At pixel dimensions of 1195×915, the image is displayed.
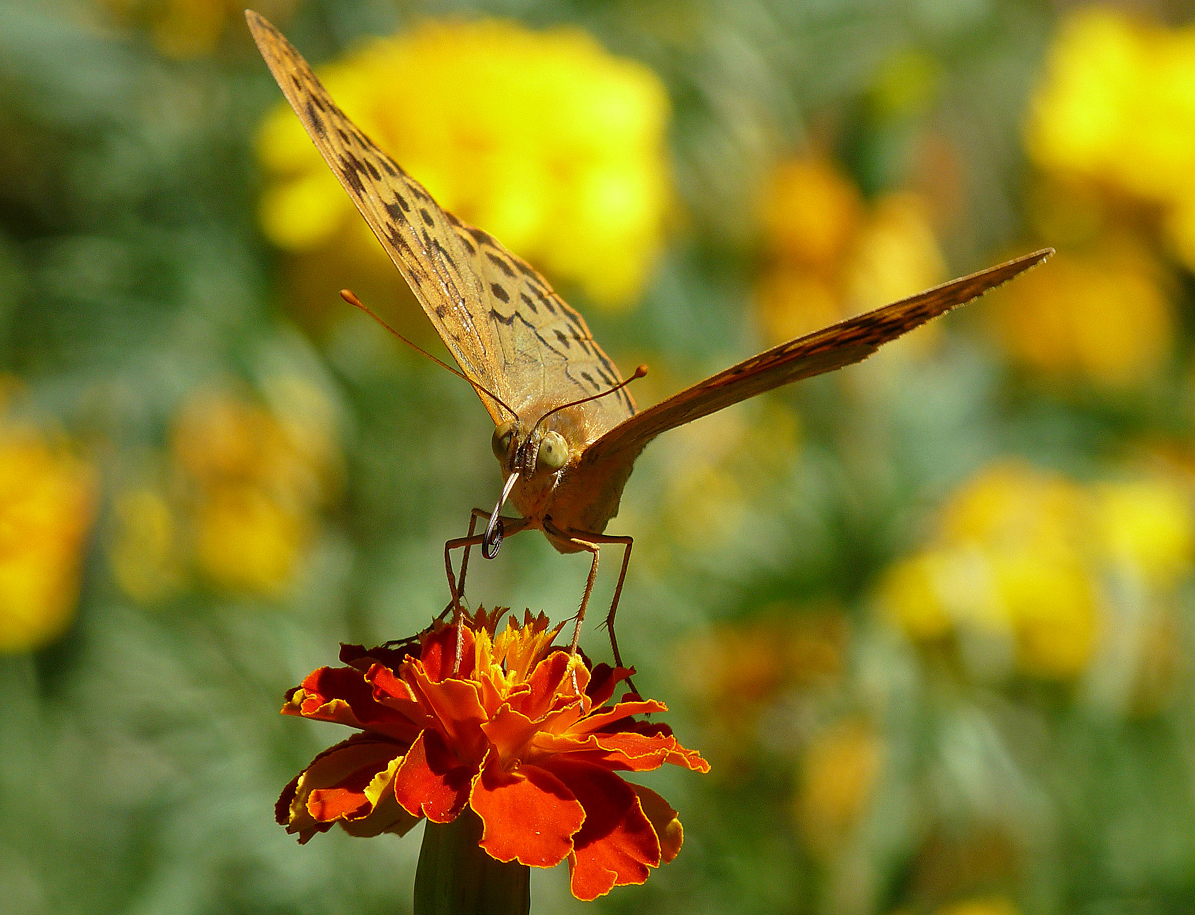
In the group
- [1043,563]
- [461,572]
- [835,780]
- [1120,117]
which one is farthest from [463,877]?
[1120,117]

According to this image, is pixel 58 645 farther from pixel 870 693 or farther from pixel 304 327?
pixel 870 693

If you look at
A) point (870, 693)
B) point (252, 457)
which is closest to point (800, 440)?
point (870, 693)

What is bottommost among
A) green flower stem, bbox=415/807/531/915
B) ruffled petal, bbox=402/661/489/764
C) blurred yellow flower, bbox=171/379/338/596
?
green flower stem, bbox=415/807/531/915

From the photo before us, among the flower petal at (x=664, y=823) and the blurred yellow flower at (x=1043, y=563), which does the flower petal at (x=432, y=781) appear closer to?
the flower petal at (x=664, y=823)

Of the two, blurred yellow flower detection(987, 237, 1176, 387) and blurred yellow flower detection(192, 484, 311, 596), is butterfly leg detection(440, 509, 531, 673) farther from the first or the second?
blurred yellow flower detection(987, 237, 1176, 387)

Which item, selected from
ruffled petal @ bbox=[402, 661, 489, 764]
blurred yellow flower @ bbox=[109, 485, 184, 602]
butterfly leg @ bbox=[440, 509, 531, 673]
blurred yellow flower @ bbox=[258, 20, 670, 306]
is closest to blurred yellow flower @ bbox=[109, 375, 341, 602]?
blurred yellow flower @ bbox=[109, 485, 184, 602]

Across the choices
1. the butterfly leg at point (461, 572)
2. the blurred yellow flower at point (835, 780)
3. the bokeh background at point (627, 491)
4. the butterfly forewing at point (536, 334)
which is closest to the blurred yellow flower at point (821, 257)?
the bokeh background at point (627, 491)
